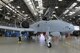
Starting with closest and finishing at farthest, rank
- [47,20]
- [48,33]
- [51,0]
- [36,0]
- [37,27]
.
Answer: [48,33] < [47,20] < [37,27] < [36,0] < [51,0]

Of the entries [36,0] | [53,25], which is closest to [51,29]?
[53,25]

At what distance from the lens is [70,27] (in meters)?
12.9

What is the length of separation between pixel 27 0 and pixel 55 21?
43.8 feet

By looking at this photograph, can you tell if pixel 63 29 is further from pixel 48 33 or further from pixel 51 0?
pixel 51 0

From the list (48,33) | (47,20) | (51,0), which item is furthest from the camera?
(51,0)

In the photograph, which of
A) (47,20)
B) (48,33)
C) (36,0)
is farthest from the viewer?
(36,0)

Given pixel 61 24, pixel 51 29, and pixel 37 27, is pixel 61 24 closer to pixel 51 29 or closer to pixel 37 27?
pixel 51 29

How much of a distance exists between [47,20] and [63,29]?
123cm

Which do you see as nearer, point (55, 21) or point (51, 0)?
point (55, 21)

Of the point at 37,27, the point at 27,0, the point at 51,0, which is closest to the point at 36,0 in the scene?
the point at 27,0

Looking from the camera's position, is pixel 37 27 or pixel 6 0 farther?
pixel 6 0

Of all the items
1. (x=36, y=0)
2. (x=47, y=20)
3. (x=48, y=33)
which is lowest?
(x=48, y=33)

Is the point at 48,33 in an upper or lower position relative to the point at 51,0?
lower

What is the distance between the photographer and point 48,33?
11.9 m
